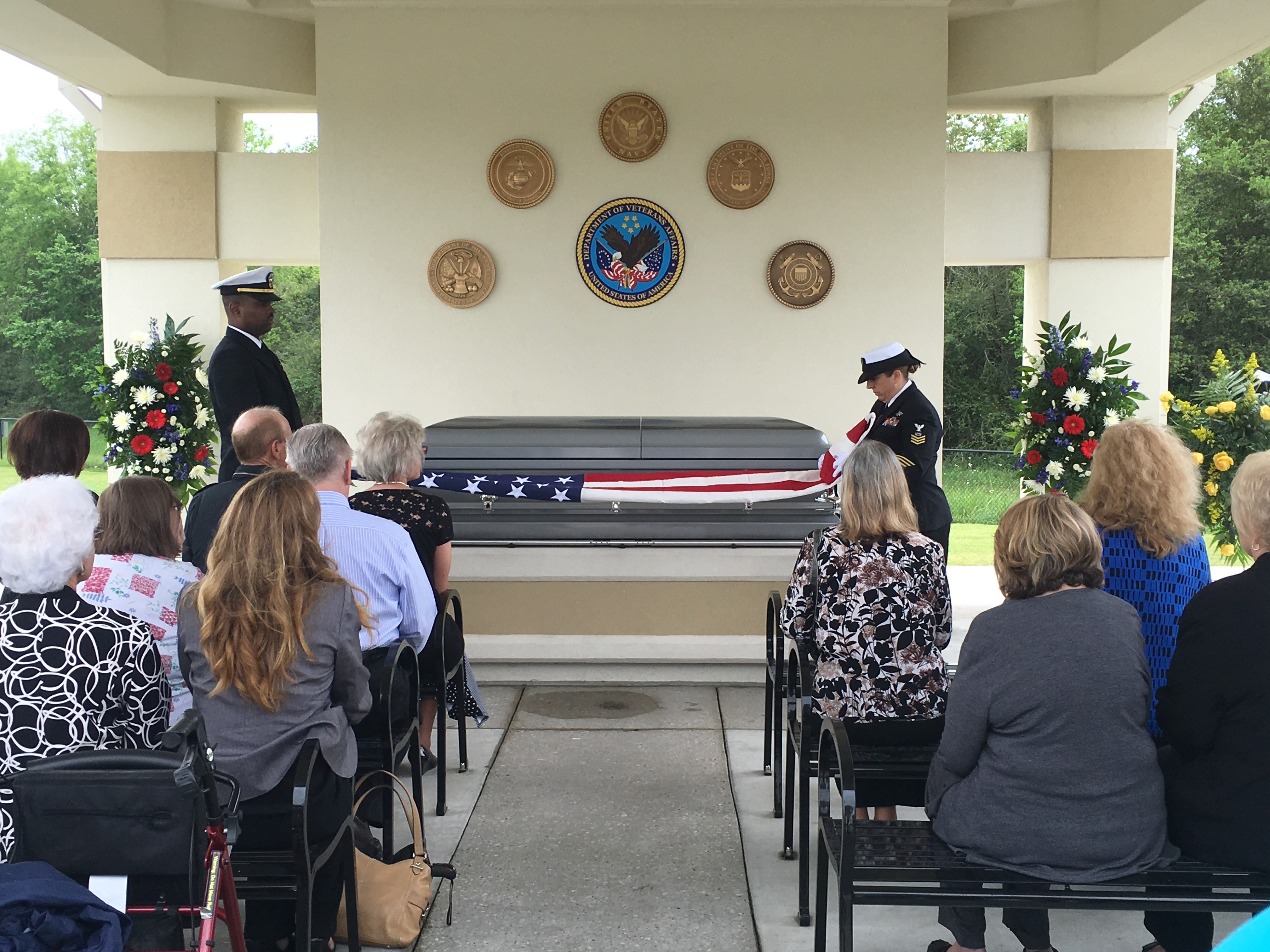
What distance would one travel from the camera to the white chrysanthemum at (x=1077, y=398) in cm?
556

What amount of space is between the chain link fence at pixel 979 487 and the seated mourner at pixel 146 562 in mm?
12558

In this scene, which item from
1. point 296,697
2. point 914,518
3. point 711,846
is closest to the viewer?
point 296,697

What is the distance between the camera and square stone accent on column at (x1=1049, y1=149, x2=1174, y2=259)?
6145 millimetres

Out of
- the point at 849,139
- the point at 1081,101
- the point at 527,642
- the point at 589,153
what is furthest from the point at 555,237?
the point at 1081,101

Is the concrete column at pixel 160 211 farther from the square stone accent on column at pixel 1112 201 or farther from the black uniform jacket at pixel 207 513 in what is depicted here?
the square stone accent on column at pixel 1112 201

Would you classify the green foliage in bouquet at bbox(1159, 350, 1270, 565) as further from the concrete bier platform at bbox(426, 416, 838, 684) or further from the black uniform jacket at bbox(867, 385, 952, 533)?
the concrete bier platform at bbox(426, 416, 838, 684)

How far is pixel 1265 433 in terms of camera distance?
510 cm

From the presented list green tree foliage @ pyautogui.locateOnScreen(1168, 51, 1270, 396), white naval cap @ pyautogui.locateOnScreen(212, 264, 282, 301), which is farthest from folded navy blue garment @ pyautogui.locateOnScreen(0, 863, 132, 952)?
green tree foliage @ pyautogui.locateOnScreen(1168, 51, 1270, 396)

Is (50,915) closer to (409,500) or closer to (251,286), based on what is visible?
(409,500)

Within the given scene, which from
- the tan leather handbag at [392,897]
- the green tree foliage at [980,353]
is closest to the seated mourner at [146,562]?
the tan leather handbag at [392,897]

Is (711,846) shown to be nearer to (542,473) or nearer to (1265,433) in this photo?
(542,473)

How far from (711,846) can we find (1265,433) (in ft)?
11.4

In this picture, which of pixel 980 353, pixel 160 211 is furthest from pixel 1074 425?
pixel 980 353

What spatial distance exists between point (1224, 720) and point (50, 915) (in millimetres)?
1907
